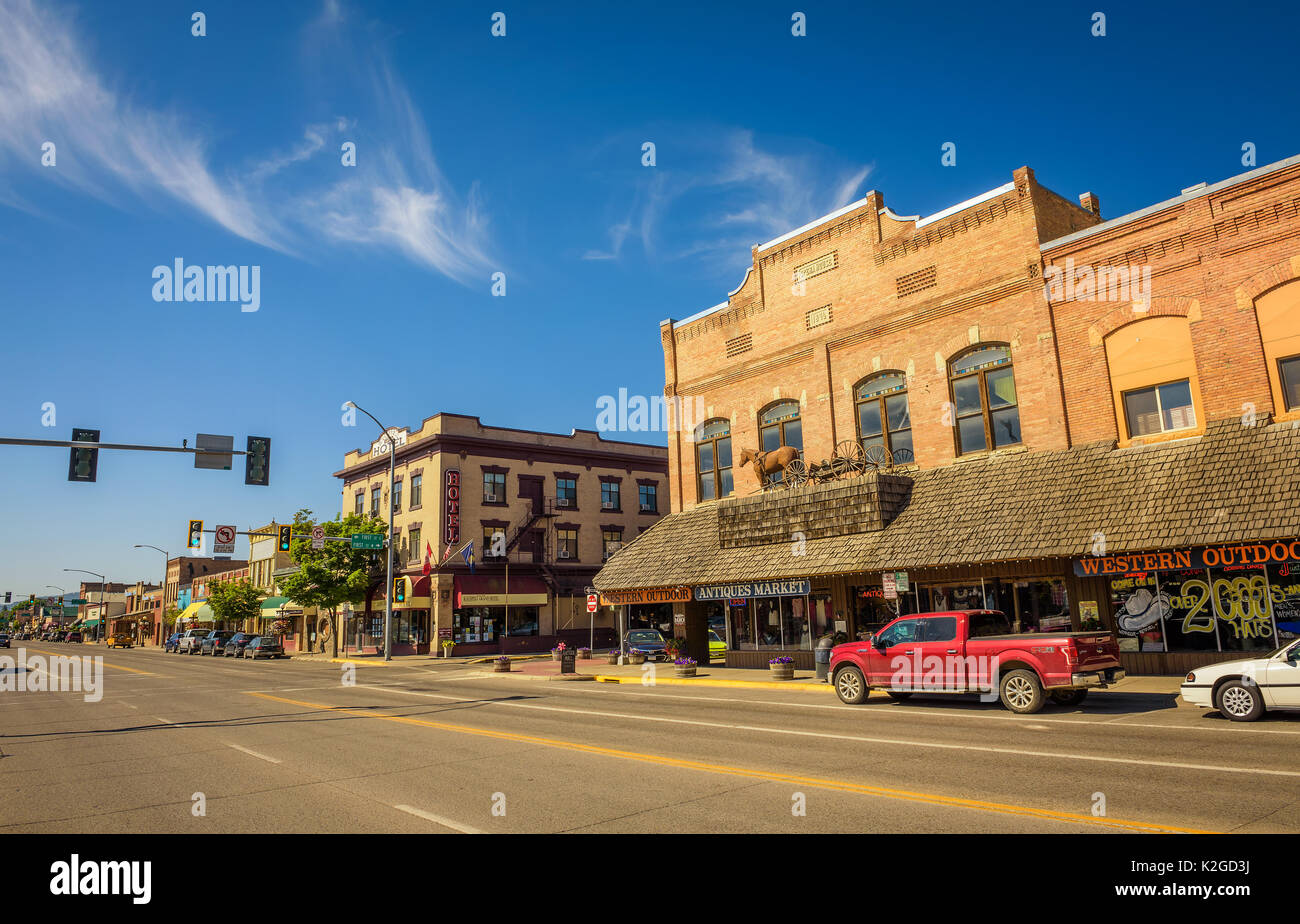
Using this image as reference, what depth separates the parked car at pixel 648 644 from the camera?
31641 millimetres

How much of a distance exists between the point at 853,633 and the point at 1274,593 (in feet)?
34.0

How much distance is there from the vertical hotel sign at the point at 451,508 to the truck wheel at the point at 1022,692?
35.9 meters

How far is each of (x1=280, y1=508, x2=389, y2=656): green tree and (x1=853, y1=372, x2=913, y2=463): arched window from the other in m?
32.4

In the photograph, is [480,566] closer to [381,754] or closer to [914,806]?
[381,754]

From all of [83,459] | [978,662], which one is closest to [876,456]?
[978,662]

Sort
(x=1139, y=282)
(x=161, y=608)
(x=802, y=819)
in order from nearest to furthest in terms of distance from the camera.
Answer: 1. (x=802, y=819)
2. (x=1139, y=282)
3. (x=161, y=608)

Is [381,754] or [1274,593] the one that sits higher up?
[1274,593]

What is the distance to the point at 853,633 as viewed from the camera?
24.0m

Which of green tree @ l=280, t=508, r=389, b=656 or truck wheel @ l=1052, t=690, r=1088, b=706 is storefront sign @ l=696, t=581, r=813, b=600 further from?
green tree @ l=280, t=508, r=389, b=656

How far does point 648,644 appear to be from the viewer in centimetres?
3203

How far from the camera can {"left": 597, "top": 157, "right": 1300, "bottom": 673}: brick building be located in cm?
1723

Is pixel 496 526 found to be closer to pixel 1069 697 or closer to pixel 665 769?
pixel 1069 697

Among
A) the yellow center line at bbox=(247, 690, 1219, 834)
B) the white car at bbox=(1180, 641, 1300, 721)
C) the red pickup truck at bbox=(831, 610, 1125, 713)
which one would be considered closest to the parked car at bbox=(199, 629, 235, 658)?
the yellow center line at bbox=(247, 690, 1219, 834)
